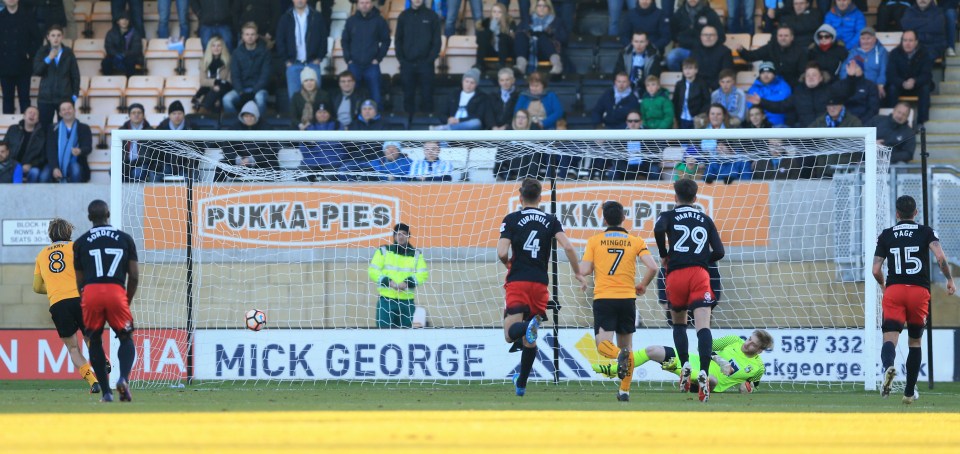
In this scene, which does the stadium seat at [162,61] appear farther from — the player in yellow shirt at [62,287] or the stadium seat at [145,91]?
the player in yellow shirt at [62,287]

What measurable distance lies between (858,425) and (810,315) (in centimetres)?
759

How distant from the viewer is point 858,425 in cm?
856

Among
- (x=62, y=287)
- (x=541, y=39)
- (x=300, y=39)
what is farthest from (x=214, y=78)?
(x=62, y=287)

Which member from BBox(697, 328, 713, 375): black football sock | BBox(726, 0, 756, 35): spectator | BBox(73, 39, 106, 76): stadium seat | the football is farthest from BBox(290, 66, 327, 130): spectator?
BBox(697, 328, 713, 375): black football sock

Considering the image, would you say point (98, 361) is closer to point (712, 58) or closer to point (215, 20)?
point (215, 20)

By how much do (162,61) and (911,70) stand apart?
1094 centimetres

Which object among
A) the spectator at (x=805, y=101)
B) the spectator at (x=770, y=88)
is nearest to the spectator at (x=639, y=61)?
the spectator at (x=770, y=88)

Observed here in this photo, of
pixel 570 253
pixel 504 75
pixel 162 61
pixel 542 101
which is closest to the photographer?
pixel 570 253

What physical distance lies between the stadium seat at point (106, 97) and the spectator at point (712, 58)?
8.45 metres

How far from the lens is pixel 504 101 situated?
1816 cm

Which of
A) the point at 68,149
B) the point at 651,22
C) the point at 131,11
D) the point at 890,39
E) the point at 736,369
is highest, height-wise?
the point at 131,11

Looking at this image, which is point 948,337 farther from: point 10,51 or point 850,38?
point 10,51

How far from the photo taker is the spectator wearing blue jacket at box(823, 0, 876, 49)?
1889 centimetres

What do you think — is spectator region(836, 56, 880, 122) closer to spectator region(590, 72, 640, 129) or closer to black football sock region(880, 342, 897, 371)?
spectator region(590, 72, 640, 129)
